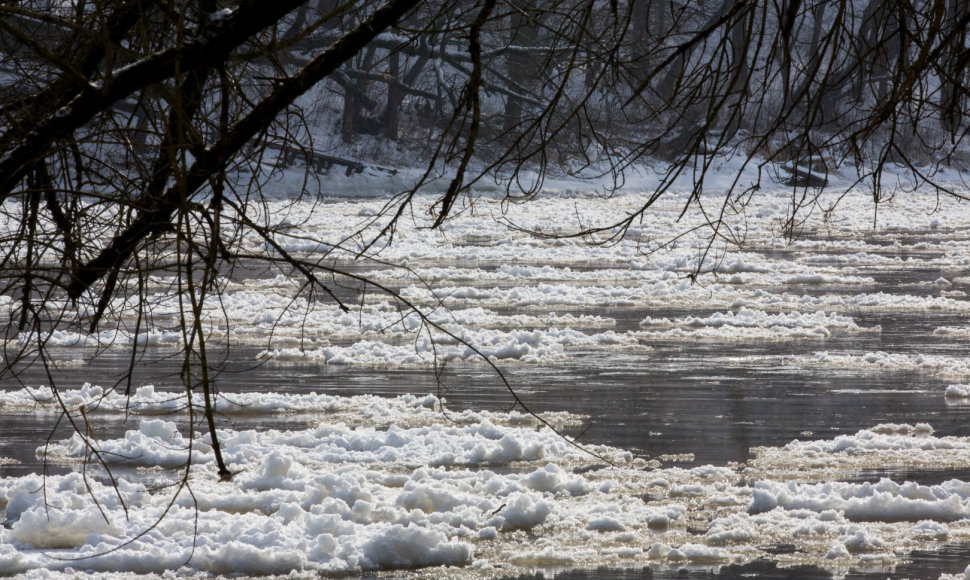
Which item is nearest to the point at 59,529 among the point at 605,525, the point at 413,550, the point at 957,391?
the point at 413,550

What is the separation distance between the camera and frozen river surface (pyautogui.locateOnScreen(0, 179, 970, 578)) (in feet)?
19.0

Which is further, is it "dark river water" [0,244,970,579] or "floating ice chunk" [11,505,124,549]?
"dark river water" [0,244,970,579]

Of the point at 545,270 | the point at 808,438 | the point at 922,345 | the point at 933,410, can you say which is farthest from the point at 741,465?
the point at 545,270

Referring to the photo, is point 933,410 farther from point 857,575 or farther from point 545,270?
point 545,270

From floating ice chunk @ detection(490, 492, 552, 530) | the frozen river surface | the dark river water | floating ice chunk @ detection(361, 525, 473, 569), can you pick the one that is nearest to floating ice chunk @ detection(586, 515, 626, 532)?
the frozen river surface

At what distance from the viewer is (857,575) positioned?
18.2 ft

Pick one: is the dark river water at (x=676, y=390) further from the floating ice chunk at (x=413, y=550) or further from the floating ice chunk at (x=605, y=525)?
the floating ice chunk at (x=413, y=550)

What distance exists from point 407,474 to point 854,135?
3458 mm

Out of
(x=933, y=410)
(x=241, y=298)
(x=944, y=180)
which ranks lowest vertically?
(x=933, y=410)

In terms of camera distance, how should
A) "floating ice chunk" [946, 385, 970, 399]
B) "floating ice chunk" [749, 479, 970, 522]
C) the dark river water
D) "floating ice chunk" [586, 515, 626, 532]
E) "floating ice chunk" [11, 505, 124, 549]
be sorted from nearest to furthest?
"floating ice chunk" [11, 505, 124, 549] → "floating ice chunk" [586, 515, 626, 532] → "floating ice chunk" [749, 479, 970, 522] → the dark river water → "floating ice chunk" [946, 385, 970, 399]

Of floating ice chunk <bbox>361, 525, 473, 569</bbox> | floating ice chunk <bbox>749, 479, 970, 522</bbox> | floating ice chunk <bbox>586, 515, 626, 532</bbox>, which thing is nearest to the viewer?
floating ice chunk <bbox>361, 525, 473, 569</bbox>

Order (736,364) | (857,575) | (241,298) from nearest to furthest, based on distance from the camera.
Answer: (857,575), (736,364), (241,298)

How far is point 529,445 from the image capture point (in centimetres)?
758

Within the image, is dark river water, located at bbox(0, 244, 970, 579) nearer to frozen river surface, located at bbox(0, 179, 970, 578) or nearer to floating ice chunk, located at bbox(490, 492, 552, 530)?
frozen river surface, located at bbox(0, 179, 970, 578)
